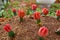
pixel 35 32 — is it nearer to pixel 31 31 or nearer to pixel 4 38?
pixel 31 31

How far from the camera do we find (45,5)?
7148mm

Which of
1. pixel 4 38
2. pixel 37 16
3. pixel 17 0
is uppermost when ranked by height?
pixel 37 16

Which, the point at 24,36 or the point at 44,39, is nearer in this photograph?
the point at 44,39

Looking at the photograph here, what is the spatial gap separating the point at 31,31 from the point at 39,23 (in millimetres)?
181

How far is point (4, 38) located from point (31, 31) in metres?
0.35

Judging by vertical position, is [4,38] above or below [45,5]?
above

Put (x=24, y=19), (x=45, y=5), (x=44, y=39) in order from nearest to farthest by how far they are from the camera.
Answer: (x=44, y=39), (x=24, y=19), (x=45, y=5)

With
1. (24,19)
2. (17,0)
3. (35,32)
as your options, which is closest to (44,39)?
(35,32)

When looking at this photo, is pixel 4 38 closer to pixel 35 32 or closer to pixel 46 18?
pixel 35 32

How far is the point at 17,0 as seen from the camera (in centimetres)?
871

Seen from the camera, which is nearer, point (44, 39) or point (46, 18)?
point (44, 39)

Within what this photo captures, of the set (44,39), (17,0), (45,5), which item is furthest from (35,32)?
(17,0)

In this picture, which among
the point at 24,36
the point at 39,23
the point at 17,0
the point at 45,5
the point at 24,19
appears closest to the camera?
the point at 24,36

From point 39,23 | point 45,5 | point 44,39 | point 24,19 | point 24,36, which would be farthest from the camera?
point 45,5
